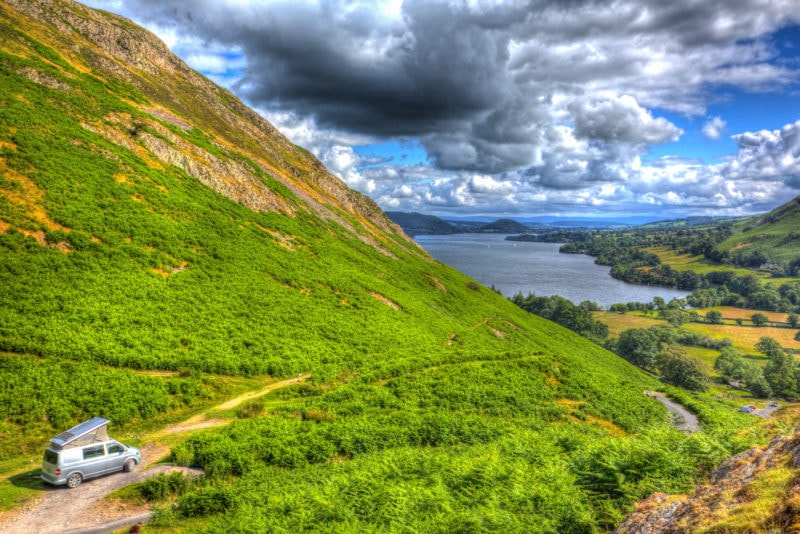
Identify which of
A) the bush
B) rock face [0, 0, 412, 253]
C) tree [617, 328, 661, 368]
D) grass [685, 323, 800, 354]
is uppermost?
rock face [0, 0, 412, 253]

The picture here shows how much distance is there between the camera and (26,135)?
35.1m

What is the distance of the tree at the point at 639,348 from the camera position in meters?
110

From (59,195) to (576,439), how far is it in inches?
1704

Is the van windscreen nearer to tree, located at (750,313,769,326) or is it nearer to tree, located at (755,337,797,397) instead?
tree, located at (755,337,797,397)

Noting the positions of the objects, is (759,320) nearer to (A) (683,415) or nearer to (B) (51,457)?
(A) (683,415)

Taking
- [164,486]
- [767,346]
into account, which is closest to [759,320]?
[767,346]

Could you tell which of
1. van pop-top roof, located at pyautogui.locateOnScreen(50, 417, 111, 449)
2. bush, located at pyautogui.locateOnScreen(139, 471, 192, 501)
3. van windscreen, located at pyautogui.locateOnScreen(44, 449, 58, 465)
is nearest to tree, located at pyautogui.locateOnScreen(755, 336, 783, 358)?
bush, located at pyautogui.locateOnScreen(139, 471, 192, 501)

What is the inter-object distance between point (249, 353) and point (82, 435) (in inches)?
559

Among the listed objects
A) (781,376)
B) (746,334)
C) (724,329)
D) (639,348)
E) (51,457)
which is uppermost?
(51,457)

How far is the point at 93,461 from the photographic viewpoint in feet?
50.4

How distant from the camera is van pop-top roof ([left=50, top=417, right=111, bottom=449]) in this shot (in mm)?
14805

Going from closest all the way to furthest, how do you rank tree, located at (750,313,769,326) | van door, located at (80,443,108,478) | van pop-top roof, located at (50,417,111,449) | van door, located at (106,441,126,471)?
van pop-top roof, located at (50,417,111,449)
van door, located at (80,443,108,478)
van door, located at (106,441,126,471)
tree, located at (750,313,769,326)

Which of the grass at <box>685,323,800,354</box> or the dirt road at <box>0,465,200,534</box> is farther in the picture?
the grass at <box>685,323,800,354</box>

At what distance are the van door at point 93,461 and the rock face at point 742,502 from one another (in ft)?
62.3
